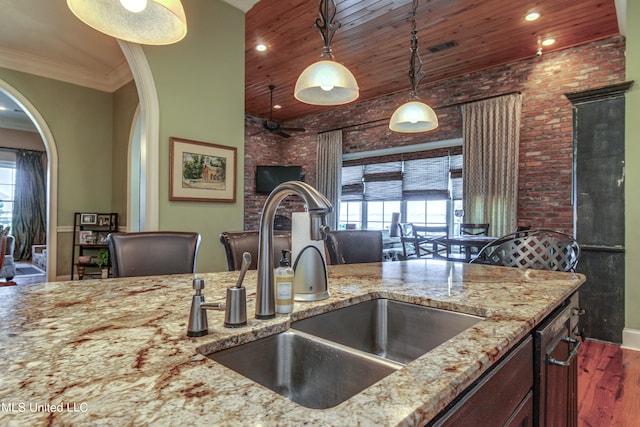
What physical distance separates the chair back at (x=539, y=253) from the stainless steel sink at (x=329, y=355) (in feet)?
3.72

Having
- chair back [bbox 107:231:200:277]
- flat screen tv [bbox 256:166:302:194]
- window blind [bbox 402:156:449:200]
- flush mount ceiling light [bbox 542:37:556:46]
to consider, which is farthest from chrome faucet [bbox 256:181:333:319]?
flat screen tv [bbox 256:166:302:194]

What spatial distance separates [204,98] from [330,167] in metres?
4.15

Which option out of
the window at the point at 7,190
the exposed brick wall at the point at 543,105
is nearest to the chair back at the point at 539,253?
the exposed brick wall at the point at 543,105

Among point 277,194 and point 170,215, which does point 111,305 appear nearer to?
point 277,194

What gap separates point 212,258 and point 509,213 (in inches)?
151

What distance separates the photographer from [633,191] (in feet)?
9.27

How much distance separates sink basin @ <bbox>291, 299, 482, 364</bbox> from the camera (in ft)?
3.49

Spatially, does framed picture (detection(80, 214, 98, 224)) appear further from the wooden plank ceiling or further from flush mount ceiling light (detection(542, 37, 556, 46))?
flush mount ceiling light (detection(542, 37, 556, 46))

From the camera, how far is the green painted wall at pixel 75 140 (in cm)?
453

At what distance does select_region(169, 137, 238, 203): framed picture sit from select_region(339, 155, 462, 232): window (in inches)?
143

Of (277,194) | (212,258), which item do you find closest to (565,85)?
(212,258)

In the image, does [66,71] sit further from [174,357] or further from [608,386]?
[608,386]

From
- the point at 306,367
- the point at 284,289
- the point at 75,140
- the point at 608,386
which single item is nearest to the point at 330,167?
the point at 75,140

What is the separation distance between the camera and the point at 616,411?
1.97 m
